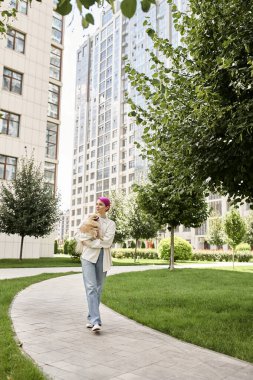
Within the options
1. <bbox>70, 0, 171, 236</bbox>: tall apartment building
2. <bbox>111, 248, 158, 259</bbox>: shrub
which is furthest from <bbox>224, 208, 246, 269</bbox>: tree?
<bbox>70, 0, 171, 236</bbox>: tall apartment building

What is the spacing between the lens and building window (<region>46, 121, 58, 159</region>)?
38.2m

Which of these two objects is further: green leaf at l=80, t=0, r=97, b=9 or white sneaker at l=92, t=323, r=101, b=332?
white sneaker at l=92, t=323, r=101, b=332

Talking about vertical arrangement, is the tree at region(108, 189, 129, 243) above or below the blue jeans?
above

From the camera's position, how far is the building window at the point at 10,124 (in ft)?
102

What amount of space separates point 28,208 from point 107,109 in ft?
297

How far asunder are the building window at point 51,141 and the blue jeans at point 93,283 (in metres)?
32.6

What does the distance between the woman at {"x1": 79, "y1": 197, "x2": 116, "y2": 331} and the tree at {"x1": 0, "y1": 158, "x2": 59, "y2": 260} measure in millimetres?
19255

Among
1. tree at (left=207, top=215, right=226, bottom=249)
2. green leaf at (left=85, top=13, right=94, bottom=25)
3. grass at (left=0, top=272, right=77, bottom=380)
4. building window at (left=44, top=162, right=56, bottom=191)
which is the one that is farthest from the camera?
tree at (left=207, top=215, right=226, bottom=249)

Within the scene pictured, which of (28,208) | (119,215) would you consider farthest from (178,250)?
(28,208)

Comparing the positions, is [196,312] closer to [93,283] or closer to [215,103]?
[93,283]

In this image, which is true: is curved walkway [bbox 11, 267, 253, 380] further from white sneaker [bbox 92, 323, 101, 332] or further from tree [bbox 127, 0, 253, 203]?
tree [bbox 127, 0, 253, 203]

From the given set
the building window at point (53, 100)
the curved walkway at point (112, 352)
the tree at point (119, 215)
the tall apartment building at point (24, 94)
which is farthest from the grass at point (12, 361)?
the building window at point (53, 100)

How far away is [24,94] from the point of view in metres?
32.6

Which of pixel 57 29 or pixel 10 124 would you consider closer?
pixel 10 124
